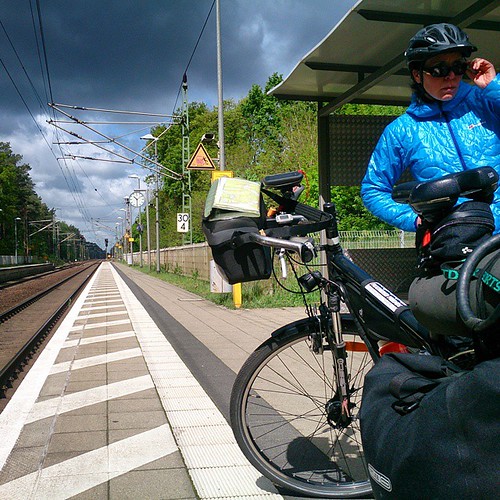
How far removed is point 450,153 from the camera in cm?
243

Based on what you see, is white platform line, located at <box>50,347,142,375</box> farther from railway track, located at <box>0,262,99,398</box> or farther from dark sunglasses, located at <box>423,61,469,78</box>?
dark sunglasses, located at <box>423,61,469,78</box>

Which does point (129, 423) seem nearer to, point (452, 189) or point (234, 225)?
point (234, 225)

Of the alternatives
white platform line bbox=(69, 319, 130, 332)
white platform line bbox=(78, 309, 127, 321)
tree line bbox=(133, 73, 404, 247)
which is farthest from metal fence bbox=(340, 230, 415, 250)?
tree line bbox=(133, 73, 404, 247)

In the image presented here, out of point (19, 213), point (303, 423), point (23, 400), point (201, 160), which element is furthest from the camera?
point (19, 213)

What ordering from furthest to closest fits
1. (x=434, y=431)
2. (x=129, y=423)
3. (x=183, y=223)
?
(x=183, y=223) < (x=129, y=423) < (x=434, y=431)

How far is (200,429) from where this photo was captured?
419 cm

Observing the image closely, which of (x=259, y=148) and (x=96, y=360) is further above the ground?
(x=259, y=148)

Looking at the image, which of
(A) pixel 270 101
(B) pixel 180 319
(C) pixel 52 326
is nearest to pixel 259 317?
(B) pixel 180 319

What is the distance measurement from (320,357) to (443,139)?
3.76ft

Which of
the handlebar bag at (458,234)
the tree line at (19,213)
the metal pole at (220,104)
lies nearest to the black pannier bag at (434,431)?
the handlebar bag at (458,234)

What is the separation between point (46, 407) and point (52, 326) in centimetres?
710

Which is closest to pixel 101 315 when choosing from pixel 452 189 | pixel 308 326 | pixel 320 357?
pixel 320 357

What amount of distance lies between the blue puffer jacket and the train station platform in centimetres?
157

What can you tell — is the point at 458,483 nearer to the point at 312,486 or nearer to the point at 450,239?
the point at 450,239
